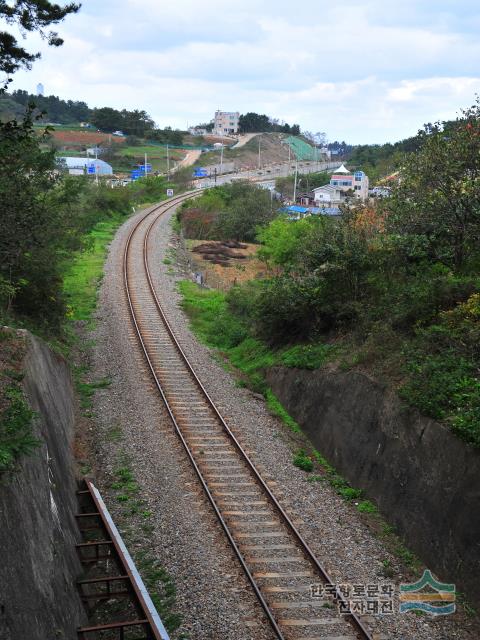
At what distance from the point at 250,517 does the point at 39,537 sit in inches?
204

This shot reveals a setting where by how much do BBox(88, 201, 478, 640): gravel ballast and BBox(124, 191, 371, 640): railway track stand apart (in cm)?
→ 26

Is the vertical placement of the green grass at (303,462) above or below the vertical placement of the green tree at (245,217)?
below

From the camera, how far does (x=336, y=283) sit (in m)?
20.9

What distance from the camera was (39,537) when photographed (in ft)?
30.6

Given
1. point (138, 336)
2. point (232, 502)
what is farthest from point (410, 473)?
point (138, 336)

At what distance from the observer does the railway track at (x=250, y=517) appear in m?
10.3

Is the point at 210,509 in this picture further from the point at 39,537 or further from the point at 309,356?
the point at 309,356

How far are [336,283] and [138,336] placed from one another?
351 inches

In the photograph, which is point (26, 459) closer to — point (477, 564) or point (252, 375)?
point (477, 564)

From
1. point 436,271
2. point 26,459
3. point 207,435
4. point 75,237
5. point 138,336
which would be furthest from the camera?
point 75,237

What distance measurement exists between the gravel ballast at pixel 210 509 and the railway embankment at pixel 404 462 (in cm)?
72

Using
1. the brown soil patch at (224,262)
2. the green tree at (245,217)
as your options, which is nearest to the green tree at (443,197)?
the brown soil patch at (224,262)

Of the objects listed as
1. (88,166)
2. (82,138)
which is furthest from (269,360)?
(82,138)

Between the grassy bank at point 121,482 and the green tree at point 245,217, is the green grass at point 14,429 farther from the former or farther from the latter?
the green tree at point 245,217
